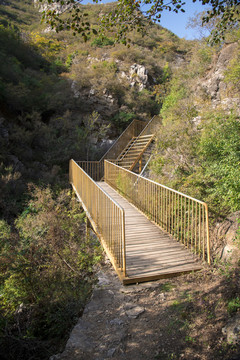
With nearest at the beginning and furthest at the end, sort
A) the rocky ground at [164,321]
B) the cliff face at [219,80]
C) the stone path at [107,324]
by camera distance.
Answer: the rocky ground at [164,321]
the stone path at [107,324]
the cliff face at [219,80]

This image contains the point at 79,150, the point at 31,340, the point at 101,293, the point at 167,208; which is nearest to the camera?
the point at 31,340

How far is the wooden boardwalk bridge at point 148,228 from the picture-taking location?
13.7 feet

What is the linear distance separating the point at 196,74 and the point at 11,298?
1248 cm

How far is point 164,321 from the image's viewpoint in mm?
2986

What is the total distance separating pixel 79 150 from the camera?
14.3 m

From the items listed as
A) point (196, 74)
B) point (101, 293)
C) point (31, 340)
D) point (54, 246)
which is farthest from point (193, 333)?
point (196, 74)

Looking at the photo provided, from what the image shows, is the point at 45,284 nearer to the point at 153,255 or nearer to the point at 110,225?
the point at 110,225

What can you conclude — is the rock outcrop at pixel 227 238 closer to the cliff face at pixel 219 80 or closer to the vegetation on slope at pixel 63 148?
the vegetation on slope at pixel 63 148

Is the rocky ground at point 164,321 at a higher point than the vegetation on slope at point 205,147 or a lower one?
lower

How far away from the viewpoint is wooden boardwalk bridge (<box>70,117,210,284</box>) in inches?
165

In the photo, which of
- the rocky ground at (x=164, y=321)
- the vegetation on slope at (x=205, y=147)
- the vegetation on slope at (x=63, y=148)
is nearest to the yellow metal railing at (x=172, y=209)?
the vegetation on slope at (x=205, y=147)

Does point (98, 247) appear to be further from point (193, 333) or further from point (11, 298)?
point (193, 333)

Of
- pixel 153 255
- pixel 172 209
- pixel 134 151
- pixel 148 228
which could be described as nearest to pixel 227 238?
pixel 172 209

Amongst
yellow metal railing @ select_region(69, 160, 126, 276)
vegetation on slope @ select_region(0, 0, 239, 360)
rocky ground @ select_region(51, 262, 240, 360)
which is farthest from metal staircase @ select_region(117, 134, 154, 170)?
rocky ground @ select_region(51, 262, 240, 360)
